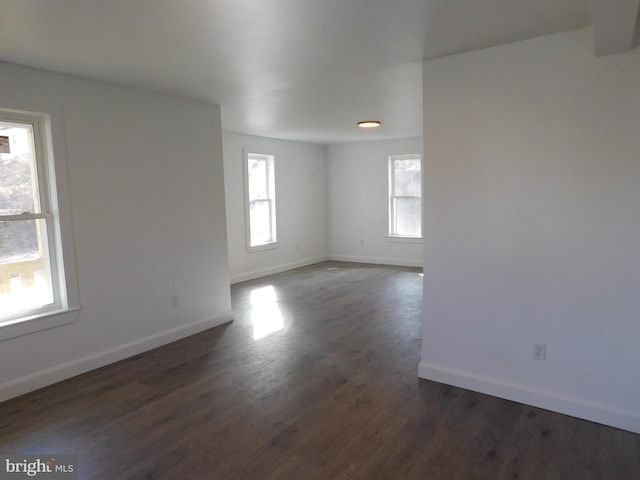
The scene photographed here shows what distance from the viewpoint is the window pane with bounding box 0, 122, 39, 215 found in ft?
9.68

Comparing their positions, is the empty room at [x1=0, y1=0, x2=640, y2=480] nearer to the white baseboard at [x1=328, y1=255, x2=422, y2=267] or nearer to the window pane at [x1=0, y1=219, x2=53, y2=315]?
the window pane at [x1=0, y1=219, x2=53, y2=315]

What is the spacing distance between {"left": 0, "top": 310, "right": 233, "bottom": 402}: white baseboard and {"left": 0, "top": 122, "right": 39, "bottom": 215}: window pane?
4.02 ft

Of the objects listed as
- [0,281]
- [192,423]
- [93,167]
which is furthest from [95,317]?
[192,423]

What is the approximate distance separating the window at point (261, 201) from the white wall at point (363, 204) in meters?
1.62

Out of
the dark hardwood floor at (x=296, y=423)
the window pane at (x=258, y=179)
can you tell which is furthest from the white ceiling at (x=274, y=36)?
the window pane at (x=258, y=179)

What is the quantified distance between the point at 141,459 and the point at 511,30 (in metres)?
3.18

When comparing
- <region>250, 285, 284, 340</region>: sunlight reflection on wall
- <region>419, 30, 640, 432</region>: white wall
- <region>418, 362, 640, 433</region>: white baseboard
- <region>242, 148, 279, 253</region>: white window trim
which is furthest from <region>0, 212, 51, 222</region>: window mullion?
<region>242, 148, 279, 253</region>: white window trim

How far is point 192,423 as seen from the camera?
8.44ft

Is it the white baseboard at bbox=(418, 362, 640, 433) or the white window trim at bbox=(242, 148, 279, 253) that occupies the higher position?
the white window trim at bbox=(242, 148, 279, 253)

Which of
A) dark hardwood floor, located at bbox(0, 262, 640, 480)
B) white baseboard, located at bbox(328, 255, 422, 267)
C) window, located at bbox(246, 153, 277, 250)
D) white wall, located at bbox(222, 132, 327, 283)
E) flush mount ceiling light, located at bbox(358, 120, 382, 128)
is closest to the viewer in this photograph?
dark hardwood floor, located at bbox(0, 262, 640, 480)

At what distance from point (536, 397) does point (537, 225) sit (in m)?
1.12

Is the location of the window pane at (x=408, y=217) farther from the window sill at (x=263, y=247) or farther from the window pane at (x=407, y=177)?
the window sill at (x=263, y=247)

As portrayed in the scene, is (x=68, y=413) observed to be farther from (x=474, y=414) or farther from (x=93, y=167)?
(x=474, y=414)

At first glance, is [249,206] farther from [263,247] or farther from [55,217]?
[55,217]
